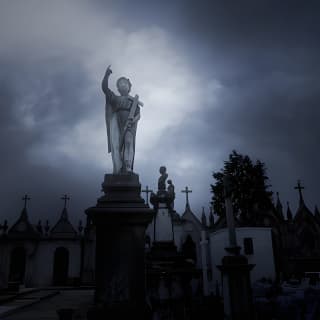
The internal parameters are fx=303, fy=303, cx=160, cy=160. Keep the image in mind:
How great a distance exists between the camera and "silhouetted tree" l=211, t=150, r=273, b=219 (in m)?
32.8

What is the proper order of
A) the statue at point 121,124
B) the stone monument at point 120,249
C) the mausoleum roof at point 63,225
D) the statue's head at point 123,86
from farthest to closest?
1. the mausoleum roof at point 63,225
2. the statue's head at point 123,86
3. the statue at point 121,124
4. the stone monument at point 120,249

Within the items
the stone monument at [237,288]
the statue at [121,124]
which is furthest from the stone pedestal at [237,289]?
the statue at [121,124]

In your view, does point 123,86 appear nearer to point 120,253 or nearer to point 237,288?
point 120,253

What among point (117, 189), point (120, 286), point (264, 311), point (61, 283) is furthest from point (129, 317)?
point (61, 283)

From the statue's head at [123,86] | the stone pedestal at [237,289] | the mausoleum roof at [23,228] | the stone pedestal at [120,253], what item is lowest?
the stone pedestal at [237,289]

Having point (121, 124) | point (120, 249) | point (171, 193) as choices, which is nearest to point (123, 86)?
point (121, 124)

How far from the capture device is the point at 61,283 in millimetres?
27906

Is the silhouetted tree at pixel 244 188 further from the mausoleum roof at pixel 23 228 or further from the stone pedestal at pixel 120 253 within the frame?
the stone pedestal at pixel 120 253

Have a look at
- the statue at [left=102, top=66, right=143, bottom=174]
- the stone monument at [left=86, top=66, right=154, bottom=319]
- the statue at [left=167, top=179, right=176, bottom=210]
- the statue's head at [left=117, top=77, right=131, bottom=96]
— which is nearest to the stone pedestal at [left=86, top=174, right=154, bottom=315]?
the stone monument at [left=86, top=66, right=154, bottom=319]

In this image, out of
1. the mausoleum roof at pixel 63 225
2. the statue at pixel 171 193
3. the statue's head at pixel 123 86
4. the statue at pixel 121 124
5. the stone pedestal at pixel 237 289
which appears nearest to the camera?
the statue at pixel 121 124

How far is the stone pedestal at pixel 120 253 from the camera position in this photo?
476cm

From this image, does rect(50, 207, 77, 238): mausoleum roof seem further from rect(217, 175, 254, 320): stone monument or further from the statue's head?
the statue's head

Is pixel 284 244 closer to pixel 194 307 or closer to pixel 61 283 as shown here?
pixel 61 283

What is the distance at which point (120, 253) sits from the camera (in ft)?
16.1
